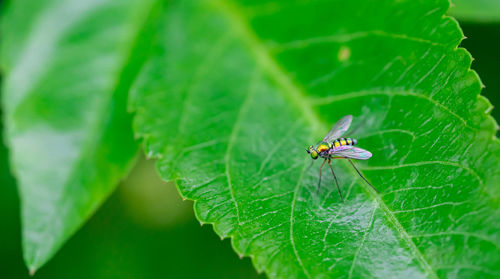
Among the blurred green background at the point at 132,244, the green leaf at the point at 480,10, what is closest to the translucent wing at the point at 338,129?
the green leaf at the point at 480,10

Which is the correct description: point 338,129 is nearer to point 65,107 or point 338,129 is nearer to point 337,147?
point 337,147

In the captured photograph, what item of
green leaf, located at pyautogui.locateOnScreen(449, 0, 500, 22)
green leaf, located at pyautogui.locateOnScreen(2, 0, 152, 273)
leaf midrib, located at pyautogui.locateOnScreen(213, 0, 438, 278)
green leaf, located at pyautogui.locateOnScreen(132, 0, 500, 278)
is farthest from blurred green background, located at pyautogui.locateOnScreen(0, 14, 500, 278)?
green leaf, located at pyautogui.locateOnScreen(449, 0, 500, 22)

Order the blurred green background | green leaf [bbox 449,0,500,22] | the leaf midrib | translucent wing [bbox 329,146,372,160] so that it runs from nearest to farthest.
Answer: the leaf midrib, translucent wing [bbox 329,146,372,160], green leaf [bbox 449,0,500,22], the blurred green background

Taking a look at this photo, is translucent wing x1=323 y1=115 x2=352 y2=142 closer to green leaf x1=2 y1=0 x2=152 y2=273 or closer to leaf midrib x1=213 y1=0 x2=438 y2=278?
leaf midrib x1=213 y1=0 x2=438 y2=278

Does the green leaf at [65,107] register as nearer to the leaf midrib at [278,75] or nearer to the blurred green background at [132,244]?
the leaf midrib at [278,75]

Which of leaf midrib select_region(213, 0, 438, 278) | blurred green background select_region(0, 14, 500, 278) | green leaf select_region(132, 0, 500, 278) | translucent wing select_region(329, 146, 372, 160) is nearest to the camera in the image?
green leaf select_region(132, 0, 500, 278)

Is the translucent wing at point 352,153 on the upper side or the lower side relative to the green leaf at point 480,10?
lower

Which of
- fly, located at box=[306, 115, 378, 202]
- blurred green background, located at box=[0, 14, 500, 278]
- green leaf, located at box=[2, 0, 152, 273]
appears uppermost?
fly, located at box=[306, 115, 378, 202]

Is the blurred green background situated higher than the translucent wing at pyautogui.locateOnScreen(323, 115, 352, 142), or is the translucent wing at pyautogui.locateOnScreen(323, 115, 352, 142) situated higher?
the translucent wing at pyautogui.locateOnScreen(323, 115, 352, 142)

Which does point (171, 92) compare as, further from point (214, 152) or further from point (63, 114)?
point (63, 114)
